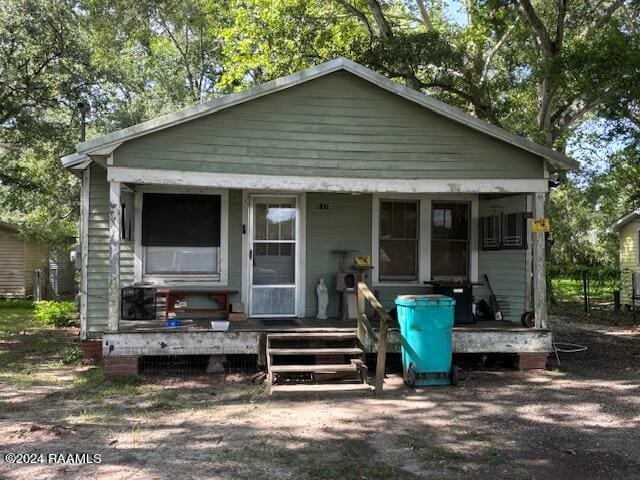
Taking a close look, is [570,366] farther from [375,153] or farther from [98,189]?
[98,189]

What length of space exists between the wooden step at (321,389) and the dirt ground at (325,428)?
0.13 meters

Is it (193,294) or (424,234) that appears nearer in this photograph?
(193,294)

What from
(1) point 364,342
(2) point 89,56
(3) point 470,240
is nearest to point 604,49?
(3) point 470,240

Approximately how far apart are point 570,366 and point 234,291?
518cm

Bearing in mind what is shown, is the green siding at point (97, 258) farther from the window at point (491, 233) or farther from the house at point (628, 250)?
the house at point (628, 250)

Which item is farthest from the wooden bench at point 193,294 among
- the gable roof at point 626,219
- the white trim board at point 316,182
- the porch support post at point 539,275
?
the gable roof at point 626,219

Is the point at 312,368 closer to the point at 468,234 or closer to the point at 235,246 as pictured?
the point at 235,246

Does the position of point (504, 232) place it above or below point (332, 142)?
below

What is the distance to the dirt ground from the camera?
456cm

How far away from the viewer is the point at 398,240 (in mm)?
9633

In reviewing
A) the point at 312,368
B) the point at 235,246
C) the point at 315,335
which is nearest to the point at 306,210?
the point at 235,246

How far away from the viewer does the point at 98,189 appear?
8.76m

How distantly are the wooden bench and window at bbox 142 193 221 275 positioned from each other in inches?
13.7

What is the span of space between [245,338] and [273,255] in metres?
1.76
